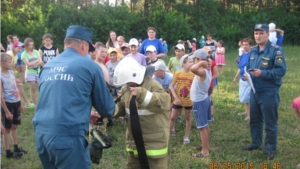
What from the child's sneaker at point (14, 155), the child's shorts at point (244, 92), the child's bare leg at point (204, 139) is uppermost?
the child's shorts at point (244, 92)

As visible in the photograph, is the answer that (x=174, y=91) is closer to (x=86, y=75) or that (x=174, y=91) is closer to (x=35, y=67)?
(x=86, y=75)

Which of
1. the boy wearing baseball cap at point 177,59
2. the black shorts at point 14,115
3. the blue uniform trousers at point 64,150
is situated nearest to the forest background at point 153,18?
the boy wearing baseball cap at point 177,59

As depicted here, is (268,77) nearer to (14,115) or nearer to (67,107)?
(67,107)

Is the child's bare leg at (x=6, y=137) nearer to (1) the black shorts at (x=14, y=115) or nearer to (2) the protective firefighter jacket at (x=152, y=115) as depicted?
(1) the black shorts at (x=14, y=115)

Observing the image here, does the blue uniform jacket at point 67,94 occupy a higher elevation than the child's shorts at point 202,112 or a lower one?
higher

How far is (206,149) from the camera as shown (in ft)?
18.0

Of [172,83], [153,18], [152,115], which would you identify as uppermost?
[153,18]

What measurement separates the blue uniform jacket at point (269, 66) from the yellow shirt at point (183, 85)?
48.2 inches

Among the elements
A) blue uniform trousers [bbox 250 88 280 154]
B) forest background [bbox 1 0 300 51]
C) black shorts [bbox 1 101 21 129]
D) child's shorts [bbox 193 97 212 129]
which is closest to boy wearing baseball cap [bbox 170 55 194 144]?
child's shorts [bbox 193 97 212 129]

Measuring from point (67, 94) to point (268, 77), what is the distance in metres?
3.30

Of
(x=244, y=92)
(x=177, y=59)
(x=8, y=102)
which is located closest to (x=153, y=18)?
(x=177, y=59)

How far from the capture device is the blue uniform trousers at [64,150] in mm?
2984

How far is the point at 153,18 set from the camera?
28.6 meters

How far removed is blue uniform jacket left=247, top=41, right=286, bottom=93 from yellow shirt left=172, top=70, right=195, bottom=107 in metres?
1.23
